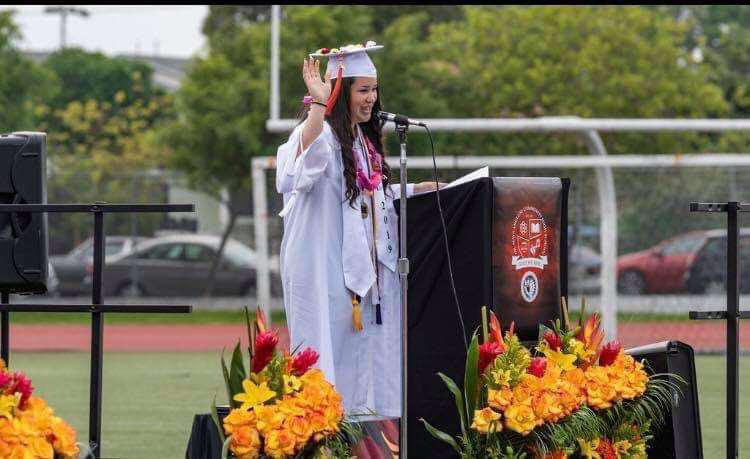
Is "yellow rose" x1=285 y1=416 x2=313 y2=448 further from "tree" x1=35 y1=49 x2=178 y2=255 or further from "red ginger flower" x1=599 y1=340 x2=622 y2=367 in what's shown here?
"tree" x1=35 y1=49 x2=178 y2=255

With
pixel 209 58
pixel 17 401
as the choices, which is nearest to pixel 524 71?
pixel 209 58

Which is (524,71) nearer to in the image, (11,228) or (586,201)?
(586,201)

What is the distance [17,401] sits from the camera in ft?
13.8

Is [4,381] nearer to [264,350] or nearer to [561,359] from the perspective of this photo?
[264,350]

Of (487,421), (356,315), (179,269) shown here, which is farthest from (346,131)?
(179,269)

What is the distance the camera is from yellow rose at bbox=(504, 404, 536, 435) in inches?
188

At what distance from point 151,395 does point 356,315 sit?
6.18 m

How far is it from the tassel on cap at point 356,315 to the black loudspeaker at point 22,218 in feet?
3.92

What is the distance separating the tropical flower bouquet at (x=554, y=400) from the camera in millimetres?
4812

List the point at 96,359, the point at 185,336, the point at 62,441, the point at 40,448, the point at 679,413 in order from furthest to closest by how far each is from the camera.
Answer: the point at 185,336 < the point at 679,413 < the point at 96,359 < the point at 62,441 < the point at 40,448

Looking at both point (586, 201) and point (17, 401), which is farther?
point (586, 201)

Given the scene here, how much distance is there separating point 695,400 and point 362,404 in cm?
135

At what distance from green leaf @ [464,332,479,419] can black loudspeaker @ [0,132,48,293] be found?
1.63 m

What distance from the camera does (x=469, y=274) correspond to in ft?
17.7
